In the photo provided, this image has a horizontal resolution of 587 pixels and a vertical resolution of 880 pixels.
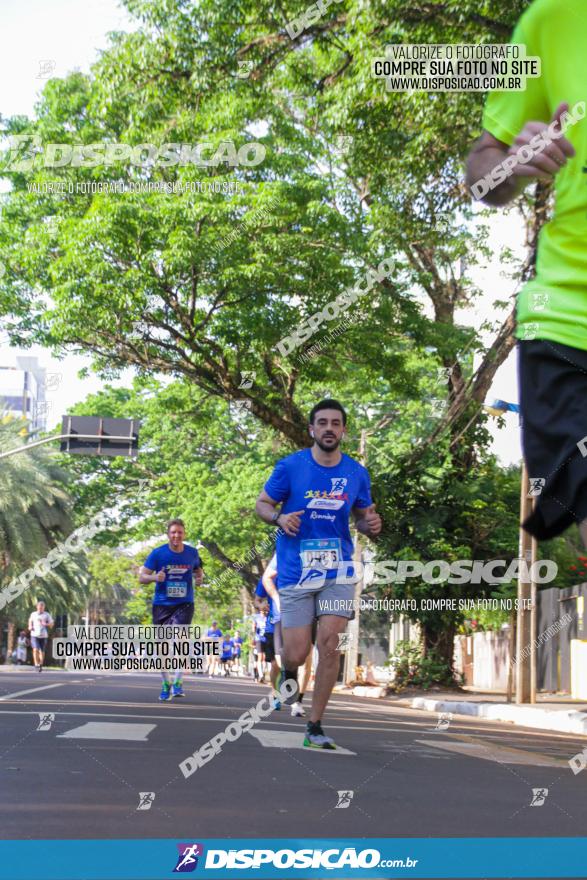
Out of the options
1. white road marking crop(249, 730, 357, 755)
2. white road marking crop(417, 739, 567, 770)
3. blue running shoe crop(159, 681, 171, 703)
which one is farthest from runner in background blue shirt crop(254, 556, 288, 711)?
white road marking crop(417, 739, 567, 770)

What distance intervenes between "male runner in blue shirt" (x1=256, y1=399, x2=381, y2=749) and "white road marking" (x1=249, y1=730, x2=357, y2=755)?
113 millimetres

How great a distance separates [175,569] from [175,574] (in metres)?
0.06

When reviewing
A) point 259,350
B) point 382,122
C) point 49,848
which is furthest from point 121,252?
point 49,848

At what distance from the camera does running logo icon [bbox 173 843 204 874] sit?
2.96m

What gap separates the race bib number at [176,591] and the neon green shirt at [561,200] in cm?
1101

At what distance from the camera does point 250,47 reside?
529 inches

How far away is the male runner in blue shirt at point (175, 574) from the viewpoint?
1359 centimetres

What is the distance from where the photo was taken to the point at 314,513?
762 centimetres

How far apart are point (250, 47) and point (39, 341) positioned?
12.1 m

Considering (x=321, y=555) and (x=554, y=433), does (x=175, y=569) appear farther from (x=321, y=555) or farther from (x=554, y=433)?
(x=554, y=433)

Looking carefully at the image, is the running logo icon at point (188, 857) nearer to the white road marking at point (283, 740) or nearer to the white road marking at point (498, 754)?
the white road marking at point (283, 740)

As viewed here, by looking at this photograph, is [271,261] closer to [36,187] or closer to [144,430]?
[36,187]

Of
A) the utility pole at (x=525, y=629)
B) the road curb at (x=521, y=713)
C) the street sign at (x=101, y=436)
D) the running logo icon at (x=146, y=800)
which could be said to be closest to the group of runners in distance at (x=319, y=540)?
the running logo icon at (x=146, y=800)

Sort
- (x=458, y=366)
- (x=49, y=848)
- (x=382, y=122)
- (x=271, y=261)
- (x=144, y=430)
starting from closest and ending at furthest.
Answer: (x=49, y=848), (x=382, y=122), (x=271, y=261), (x=458, y=366), (x=144, y=430)
